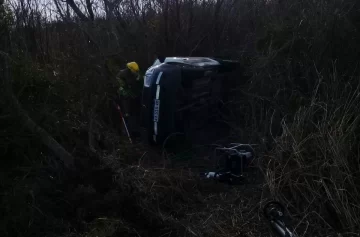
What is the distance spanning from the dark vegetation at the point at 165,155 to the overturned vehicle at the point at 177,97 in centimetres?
34

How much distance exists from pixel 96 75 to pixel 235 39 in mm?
3331

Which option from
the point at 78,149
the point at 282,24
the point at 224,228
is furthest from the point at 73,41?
the point at 224,228

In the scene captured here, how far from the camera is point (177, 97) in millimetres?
6129

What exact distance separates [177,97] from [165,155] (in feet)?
2.46

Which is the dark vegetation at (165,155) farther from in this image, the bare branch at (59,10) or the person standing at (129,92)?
the bare branch at (59,10)

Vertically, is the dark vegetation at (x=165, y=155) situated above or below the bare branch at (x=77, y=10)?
below

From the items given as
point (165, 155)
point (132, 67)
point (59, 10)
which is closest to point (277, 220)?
point (165, 155)

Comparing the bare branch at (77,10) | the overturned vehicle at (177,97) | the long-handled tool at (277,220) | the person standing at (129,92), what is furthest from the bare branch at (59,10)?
the long-handled tool at (277,220)

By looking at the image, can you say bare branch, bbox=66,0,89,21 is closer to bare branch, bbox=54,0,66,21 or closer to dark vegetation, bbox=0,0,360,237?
bare branch, bbox=54,0,66,21

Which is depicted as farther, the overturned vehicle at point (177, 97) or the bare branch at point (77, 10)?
the bare branch at point (77, 10)

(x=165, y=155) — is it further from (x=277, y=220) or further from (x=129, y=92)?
(x=277, y=220)

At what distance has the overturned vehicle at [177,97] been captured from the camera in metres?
6.07

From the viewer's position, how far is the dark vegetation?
412 centimetres

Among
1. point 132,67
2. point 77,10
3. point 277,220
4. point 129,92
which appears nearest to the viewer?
point 277,220
